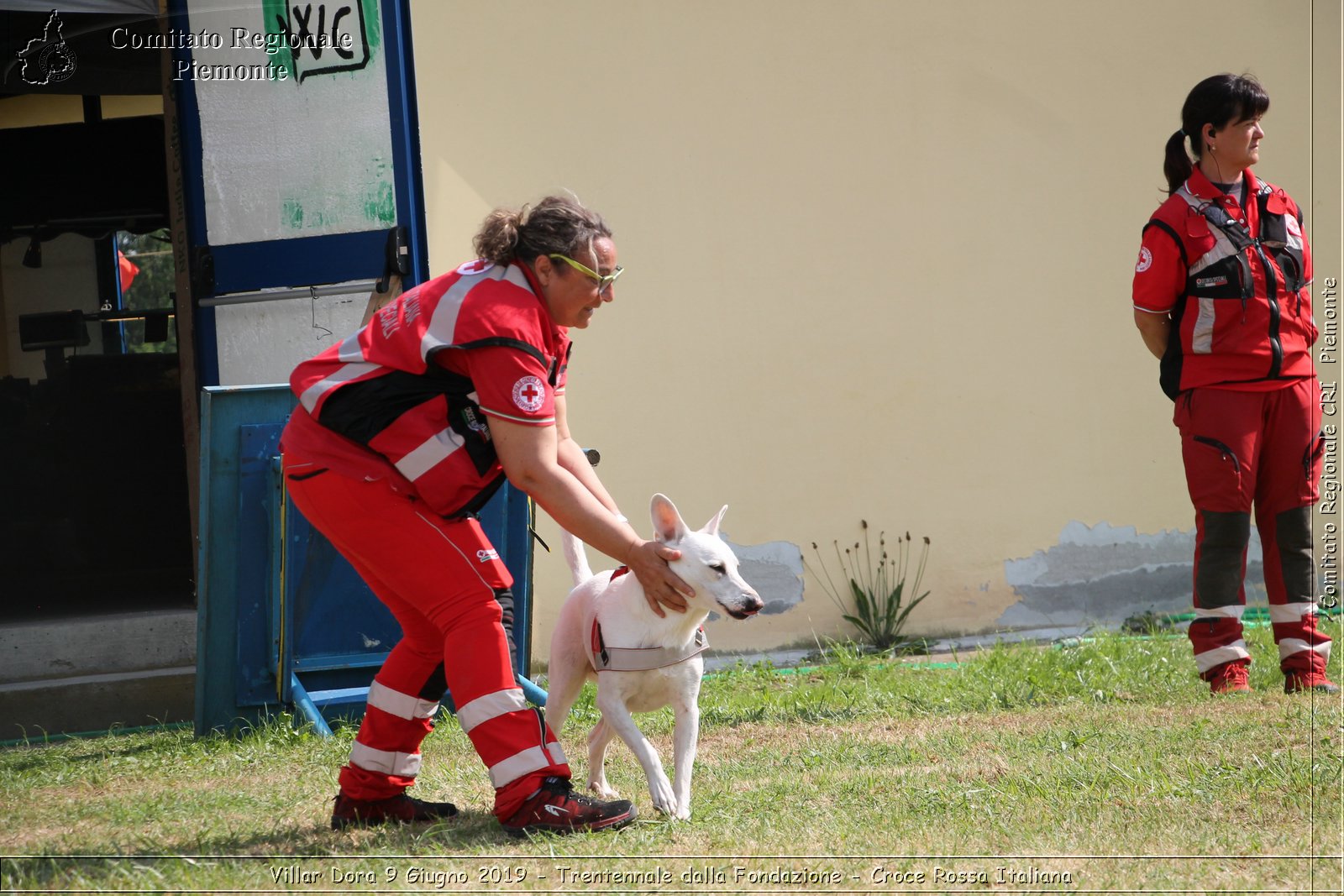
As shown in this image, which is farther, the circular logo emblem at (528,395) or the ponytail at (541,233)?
the ponytail at (541,233)

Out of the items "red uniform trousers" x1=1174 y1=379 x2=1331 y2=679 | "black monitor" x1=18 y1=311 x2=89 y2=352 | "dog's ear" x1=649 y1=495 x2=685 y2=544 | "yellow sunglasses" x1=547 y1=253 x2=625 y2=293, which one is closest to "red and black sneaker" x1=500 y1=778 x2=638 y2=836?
"dog's ear" x1=649 y1=495 x2=685 y2=544

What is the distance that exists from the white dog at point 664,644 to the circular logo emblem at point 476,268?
30.1 inches

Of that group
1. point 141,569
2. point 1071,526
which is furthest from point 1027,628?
point 141,569

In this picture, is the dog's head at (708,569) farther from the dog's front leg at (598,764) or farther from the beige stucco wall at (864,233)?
the beige stucco wall at (864,233)

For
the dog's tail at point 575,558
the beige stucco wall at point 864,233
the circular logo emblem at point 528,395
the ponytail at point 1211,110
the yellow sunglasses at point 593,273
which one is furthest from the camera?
Answer: the beige stucco wall at point 864,233

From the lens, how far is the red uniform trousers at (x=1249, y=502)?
181 inches

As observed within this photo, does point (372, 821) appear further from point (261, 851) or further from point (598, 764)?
point (598, 764)

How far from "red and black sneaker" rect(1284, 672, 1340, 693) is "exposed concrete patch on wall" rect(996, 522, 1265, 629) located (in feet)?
6.62

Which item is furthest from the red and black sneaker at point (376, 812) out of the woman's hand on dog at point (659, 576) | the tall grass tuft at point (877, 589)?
the tall grass tuft at point (877, 589)

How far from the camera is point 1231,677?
4.72 meters

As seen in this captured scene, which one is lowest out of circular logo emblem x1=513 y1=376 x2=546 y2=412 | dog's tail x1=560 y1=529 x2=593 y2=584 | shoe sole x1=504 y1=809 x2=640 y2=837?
shoe sole x1=504 y1=809 x2=640 y2=837

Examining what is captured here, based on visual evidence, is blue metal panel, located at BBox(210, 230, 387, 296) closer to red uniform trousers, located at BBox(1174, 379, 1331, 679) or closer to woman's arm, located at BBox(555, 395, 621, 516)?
woman's arm, located at BBox(555, 395, 621, 516)

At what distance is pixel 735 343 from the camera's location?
21.0 ft

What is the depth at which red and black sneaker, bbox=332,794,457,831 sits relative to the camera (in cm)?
335
